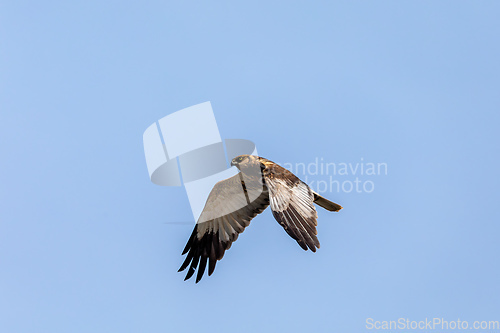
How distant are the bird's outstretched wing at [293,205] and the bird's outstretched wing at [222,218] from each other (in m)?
0.50

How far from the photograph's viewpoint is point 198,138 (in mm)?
10055

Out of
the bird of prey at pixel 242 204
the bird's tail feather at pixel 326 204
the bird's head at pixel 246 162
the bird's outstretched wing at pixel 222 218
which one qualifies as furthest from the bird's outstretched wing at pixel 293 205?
the bird's outstretched wing at pixel 222 218

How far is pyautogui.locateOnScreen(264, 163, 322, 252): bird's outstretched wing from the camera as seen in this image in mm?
8055

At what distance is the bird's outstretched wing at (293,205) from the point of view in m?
8.05

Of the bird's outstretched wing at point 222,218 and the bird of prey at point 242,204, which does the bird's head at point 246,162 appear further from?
the bird's outstretched wing at point 222,218

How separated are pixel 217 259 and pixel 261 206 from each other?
1.24 m

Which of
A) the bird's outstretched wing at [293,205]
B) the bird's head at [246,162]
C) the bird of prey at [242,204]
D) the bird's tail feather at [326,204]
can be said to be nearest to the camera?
the bird's outstretched wing at [293,205]

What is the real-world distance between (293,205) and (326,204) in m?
1.26

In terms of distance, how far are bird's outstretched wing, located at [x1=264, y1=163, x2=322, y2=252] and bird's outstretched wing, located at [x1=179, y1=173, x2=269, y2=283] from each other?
50 centimetres

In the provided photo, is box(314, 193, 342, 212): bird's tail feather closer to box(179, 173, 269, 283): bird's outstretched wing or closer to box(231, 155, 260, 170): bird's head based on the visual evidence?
box(179, 173, 269, 283): bird's outstretched wing

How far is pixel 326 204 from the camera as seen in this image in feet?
31.7

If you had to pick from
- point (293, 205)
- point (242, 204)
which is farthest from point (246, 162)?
point (293, 205)

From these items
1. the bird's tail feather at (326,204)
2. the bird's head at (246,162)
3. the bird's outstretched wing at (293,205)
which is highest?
the bird's head at (246,162)

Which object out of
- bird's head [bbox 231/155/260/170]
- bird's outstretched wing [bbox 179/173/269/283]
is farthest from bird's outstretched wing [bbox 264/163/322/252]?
bird's outstretched wing [bbox 179/173/269/283]
